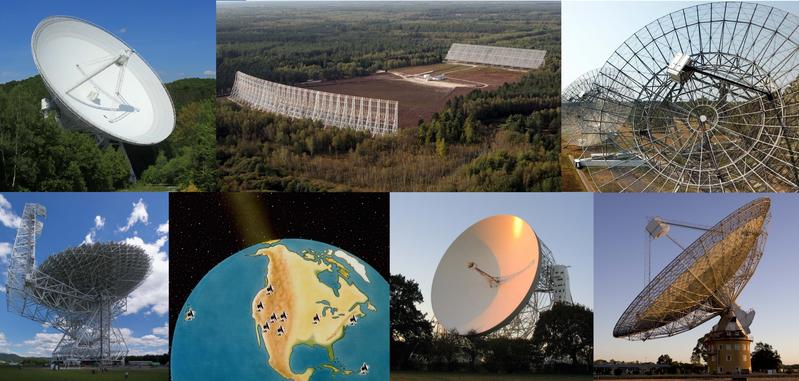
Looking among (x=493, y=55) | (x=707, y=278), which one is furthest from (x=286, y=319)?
(x=707, y=278)

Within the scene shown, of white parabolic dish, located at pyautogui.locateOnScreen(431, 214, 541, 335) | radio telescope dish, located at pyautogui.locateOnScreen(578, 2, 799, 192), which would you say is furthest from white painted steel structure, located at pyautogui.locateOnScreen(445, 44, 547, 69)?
white parabolic dish, located at pyautogui.locateOnScreen(431, 214, 541, 335)

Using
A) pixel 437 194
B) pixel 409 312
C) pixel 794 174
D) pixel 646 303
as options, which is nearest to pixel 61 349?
pixel 409 312

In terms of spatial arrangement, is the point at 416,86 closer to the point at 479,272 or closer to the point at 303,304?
the point at 479,272

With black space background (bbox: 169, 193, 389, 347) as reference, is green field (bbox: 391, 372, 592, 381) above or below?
below

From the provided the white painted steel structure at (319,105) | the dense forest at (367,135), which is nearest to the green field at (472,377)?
the dense forest at (367,135)

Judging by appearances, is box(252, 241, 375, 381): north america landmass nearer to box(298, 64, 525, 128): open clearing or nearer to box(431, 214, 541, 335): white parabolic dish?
box(431, 214, 541, 335): white parabolic dish

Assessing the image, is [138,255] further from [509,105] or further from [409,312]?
[509,105]
